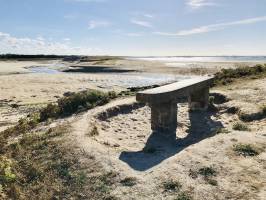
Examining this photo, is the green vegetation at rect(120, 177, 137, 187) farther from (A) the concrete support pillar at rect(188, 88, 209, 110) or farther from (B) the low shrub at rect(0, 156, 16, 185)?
(A) the concrete support pillar at rect(188, 88, 209, 110)

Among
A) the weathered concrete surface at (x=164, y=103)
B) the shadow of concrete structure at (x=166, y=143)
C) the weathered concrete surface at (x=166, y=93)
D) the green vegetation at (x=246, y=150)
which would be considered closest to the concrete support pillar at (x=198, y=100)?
the shadow of concrete structure at (x=166, y=143)

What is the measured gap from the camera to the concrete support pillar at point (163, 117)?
38.4 feet

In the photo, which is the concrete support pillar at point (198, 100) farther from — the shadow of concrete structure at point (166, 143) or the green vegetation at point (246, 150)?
the green vegetation at point (246, 150)

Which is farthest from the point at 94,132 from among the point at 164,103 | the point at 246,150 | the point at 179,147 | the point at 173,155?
the point at 246,150

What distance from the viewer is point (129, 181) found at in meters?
7.89

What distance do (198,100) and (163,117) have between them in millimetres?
3703

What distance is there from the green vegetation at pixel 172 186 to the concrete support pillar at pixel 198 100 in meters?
7.48

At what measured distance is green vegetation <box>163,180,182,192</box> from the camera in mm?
7510

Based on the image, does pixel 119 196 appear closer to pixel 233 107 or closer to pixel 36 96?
pixel 233 107

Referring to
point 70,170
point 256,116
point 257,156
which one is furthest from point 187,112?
point 70,170

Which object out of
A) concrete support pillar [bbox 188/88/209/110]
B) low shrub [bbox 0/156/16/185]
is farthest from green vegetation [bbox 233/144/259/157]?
low shrub [bbox 0/156/16/185]

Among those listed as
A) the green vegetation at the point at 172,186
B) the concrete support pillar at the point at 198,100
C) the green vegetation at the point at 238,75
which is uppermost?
the green vegetation at the point at 238,75

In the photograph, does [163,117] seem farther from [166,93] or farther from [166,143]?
[166,143]

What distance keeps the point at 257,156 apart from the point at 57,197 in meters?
5.02
